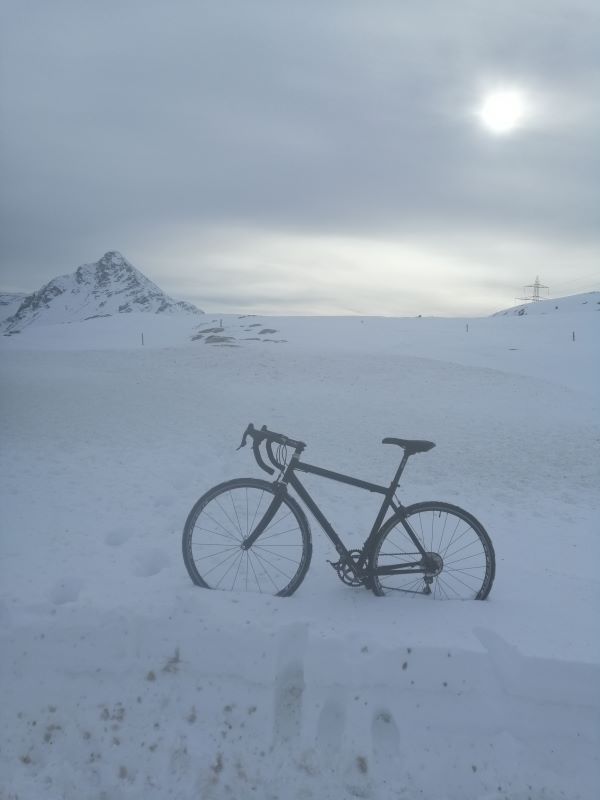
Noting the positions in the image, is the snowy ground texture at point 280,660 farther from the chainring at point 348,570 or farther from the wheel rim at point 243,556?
the wheel rim at point 243,556

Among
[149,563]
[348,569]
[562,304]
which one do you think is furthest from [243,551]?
[562,304]

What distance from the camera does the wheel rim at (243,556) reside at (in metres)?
4.72

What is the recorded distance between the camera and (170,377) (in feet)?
58.6

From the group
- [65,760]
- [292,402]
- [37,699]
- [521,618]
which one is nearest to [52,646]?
[37,699]

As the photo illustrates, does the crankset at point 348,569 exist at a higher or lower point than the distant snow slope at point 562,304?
lower

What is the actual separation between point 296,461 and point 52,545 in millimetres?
2712

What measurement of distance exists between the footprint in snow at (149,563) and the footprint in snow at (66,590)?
1.66ft

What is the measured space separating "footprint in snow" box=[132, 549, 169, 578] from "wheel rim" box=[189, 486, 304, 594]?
0.96ft

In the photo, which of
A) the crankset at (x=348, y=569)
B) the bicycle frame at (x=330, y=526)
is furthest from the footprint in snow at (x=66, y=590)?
the crankset at (x=348, y=569)

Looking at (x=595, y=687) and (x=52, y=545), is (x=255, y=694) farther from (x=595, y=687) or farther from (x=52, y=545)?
(x=52, y=545)

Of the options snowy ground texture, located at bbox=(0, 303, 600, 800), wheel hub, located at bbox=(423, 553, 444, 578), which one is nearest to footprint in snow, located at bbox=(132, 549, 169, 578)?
snowy ground texture, located at bbox=(0, 303, 600, 800)

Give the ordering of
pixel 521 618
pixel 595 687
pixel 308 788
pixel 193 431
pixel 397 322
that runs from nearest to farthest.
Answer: pixel 308 788 → pixel 595 687 → pixel 521 618 → pixel 193 431 → pixel 397 322

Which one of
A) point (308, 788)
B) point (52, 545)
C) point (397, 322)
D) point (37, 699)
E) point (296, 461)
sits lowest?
point (308, 788)

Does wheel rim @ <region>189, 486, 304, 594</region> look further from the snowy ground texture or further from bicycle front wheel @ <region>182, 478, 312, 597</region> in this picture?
the snowy ground texture
